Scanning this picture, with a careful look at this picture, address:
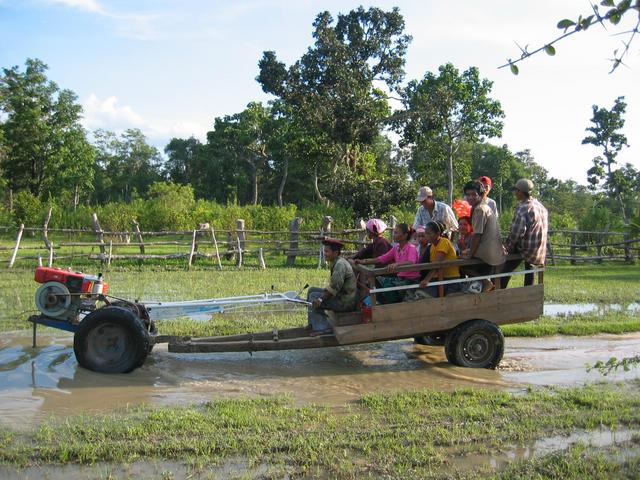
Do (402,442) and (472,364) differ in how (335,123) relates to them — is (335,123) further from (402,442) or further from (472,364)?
(402,442)

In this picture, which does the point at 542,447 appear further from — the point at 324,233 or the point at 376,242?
the point at 324,233

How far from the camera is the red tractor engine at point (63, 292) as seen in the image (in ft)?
23.1

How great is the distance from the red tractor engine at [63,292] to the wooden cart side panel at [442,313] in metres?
2.97

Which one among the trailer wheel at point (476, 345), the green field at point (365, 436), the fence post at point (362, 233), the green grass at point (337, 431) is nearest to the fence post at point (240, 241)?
the fence post at point (362, 233)

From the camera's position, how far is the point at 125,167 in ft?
204

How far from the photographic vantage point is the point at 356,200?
22516 mm

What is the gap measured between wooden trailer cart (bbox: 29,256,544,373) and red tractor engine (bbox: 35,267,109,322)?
0.01 meters

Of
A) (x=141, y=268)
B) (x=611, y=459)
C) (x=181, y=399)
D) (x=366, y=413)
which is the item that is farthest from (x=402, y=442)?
(x=141, y=268)

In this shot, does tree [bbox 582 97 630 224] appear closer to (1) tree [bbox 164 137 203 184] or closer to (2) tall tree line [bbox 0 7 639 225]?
(2) tall tree line [bbox 0 7 639 225]

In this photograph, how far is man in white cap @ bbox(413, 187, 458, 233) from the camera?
8.18m

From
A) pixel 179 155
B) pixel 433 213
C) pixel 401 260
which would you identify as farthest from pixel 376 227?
pixel 179 155

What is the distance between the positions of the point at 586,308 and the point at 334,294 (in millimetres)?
7093

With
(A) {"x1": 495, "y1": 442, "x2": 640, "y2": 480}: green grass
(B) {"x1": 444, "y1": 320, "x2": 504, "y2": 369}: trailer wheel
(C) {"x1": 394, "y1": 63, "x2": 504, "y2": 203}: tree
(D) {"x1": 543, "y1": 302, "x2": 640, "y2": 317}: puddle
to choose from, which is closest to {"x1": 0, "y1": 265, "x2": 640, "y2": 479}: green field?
(A) {"x1": 495, "y1": 442, "x2": 640, "y2": 480}: green grass

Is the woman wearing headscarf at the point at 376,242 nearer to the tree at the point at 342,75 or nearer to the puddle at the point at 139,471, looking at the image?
the puddle at the point at 139,471
